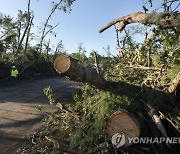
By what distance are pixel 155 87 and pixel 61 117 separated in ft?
8.99

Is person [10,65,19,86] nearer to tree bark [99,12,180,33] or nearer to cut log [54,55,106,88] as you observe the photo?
tree bark [99,12,180,33]

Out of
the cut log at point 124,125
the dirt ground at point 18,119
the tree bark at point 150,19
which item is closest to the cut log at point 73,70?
the cut log at point 124,125

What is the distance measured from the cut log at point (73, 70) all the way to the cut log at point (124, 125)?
1.06m

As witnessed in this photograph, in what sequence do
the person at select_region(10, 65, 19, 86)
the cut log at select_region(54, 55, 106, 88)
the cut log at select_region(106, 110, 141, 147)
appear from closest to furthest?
the cut log at select_region(106, 110, 141, 147) → the cut log at select_region(54, 55, 106, 88) → the person at select_region(10, 65, 19, 86)

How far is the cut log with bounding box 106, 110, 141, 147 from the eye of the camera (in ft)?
17.6

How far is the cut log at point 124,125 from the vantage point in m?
5.38

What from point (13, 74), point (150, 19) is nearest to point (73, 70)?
point (150, 19)

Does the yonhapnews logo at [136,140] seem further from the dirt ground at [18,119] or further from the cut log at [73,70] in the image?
the dirt ground at [18,119]

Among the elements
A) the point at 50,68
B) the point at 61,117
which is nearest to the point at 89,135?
the point at 61,117

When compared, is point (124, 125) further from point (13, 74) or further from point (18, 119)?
point (13, 74)

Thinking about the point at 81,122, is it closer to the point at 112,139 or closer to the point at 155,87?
the point at 112,139

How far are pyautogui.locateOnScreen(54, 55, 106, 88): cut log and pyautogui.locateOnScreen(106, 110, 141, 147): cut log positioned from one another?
1062mm

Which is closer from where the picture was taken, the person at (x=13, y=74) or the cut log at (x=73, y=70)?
the cut log at (x=73, y=70)

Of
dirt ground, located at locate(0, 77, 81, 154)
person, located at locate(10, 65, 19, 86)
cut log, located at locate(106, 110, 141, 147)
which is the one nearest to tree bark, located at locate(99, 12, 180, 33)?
cut log, located at locate(106, 110, 141, 147)
